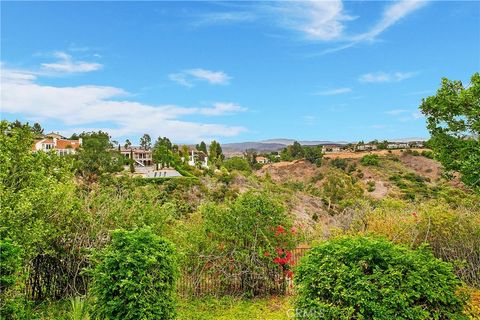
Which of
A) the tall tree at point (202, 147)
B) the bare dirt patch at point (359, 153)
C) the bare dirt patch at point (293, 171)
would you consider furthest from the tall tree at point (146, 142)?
the bare dirt patch at point (359, 153)

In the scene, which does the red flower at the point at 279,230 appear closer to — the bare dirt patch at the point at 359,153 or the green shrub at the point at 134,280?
the green shrub at the point at 134,280

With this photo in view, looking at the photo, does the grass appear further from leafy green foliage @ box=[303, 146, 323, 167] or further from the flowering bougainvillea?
leafy green foliage @ box=[303, 146, 323, 167]

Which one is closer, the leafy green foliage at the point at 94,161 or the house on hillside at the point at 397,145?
the leafy green foliage at the point at 94,161

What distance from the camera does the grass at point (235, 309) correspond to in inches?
247

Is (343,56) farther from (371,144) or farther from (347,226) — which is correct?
(371,144)

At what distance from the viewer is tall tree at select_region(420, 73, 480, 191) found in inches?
278

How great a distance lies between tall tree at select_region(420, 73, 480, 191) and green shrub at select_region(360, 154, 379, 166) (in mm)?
33946

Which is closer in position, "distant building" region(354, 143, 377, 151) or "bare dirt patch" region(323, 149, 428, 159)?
"bare dirt patch" region(323, 149, 428, 159)

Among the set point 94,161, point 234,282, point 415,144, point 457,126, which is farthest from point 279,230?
point 415,144

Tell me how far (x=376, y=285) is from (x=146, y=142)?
75.3 metres

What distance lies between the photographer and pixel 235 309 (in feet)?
22.0

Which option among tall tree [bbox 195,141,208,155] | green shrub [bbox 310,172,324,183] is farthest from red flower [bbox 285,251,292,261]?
tall tree [bbox 195,141,208,155]

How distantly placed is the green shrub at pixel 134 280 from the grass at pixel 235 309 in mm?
1718

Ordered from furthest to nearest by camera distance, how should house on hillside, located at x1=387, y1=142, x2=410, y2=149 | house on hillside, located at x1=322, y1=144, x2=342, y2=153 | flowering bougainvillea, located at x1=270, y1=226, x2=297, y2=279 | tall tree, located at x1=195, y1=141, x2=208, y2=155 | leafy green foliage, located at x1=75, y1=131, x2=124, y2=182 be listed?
tall tree, located at x1=195, y1=141, x2=208, y2=155, house on hillside, located at x1=322, y1=144, x2=342, y2=153, house on hillside, located at x1=387, y1=142, x2=410, y2=149, leafy green foliage, located at x1=75, y1=131, x2=124, y2=182, flowering bougainvillea, located at x1=270, y1=226, x2=297, y2=279
